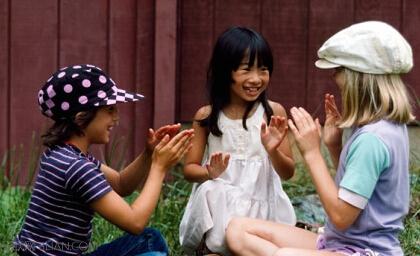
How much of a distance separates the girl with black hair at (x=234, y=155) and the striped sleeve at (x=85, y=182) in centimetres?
82

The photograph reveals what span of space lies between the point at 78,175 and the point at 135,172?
474mm

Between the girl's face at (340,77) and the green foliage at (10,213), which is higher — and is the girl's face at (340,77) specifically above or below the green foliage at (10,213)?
above

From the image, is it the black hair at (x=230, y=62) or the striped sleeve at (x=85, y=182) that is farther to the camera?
the black hair at (x=230, y=62)

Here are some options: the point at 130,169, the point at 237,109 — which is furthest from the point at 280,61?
the point at 130,169

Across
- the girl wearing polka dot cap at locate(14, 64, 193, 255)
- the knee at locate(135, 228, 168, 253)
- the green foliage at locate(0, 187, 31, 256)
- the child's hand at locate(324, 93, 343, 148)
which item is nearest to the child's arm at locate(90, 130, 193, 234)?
the girl wearing polka dot cap at locate(14, 64, 193, 255)

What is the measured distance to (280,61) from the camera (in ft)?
22.0

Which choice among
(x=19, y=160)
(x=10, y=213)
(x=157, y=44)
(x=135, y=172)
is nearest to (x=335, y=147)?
(x=135, y=172)

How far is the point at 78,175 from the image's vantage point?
3963 mm

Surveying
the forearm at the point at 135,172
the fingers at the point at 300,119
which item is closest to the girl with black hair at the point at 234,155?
the forearm at the point at 135,172

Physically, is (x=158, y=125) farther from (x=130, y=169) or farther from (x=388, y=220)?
(x=388, y=220)

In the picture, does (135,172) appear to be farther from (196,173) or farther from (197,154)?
(197,154)

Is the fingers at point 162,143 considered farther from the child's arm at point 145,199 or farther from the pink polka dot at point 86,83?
the pink polka dot at point 86,83

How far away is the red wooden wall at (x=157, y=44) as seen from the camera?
6504 mm

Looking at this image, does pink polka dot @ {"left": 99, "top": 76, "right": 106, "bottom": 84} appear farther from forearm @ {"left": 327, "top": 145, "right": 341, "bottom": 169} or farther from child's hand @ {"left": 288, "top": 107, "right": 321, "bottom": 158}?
forearm @ {"left": 327, "top": 145, "right": 341, "bottom": 169}
